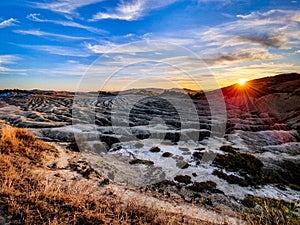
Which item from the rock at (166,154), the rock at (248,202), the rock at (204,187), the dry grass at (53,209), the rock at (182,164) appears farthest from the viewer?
the rock at (166,154)

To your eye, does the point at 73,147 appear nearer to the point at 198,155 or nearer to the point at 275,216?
the point at 198,155

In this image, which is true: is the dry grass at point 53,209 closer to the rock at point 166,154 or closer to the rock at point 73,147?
the rock at point 73,147

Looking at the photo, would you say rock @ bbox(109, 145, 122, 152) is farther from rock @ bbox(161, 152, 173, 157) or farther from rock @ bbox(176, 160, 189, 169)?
rock @ bbox(176, 160, 189, 169)

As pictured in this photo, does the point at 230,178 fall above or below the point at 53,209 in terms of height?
below

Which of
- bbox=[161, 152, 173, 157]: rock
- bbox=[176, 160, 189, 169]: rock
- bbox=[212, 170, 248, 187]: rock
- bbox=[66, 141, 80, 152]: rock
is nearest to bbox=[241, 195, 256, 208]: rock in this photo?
bbox=[212, 170, 248, 187]: rock

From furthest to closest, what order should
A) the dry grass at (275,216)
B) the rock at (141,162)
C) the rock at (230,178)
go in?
the rock at (141,162) → the rock at (230,178) → the dry grass at (275,216)

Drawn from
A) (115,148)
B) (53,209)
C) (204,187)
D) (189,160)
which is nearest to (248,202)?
(204,187)

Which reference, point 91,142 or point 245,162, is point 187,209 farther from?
point 91,142

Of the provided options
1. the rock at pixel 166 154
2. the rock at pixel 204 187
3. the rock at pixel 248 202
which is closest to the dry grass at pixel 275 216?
the rock at pixel 248 202

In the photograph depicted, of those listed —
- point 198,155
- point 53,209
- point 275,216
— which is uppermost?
point 53,209

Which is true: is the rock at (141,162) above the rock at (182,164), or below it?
above

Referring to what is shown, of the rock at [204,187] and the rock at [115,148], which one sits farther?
the rock at [115,148]

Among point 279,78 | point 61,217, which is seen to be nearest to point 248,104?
point 279,78

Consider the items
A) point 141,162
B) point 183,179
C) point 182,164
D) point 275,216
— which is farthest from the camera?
point 141,162
